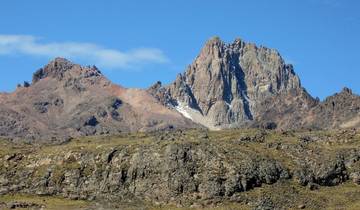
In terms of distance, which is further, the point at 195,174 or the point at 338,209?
the point at 195,174

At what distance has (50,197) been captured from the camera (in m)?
194

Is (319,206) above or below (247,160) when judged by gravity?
below

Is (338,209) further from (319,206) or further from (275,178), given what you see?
(275,178)

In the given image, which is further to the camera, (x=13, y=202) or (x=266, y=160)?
(x=266, y=160)

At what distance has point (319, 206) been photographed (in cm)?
17938

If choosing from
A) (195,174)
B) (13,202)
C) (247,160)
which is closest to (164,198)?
(195,174)

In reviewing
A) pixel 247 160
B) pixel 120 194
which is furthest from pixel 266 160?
pixel 120 194

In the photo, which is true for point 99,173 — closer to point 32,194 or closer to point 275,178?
point 32,194

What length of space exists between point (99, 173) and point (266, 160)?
45.1 m

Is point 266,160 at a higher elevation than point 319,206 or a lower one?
higher

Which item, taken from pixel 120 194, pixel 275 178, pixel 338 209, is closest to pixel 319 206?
pixel 338 209

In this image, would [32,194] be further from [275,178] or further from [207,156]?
[275,178]

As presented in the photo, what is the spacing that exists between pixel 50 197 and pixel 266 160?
58273 mm

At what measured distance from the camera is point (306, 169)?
654 ft
